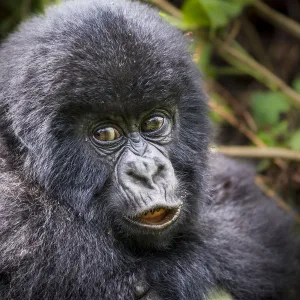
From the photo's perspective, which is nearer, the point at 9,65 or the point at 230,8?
the point at 9,65

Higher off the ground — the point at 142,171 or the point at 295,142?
the point at 142,171

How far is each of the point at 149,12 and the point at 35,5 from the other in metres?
2.65

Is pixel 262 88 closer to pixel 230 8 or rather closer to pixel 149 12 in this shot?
pixel 230 8

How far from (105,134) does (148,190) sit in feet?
1.18

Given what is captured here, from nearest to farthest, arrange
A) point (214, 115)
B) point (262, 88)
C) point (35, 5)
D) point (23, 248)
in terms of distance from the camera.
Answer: point (23, 248)
point (214, 115)
point (35, 5)
point (262, 88)

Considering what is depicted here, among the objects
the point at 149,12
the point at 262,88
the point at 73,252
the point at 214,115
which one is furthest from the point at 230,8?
the point at 73,252

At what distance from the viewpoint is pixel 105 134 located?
287cm

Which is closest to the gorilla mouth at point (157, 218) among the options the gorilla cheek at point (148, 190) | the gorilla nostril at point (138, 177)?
the gorilla cheek at point (148, 190)

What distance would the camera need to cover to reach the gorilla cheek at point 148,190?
2.69 m

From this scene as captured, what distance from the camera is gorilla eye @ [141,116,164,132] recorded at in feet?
9.67

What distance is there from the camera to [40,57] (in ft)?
9.32

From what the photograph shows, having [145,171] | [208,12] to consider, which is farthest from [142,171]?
[208,12]

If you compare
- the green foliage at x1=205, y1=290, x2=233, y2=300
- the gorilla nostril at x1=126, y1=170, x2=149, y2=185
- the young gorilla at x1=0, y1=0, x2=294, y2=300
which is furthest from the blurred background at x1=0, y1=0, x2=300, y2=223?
the gorilla nostril at x1=126, y1=170, x2=149, y2=185

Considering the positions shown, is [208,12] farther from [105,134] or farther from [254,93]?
[105,134]
